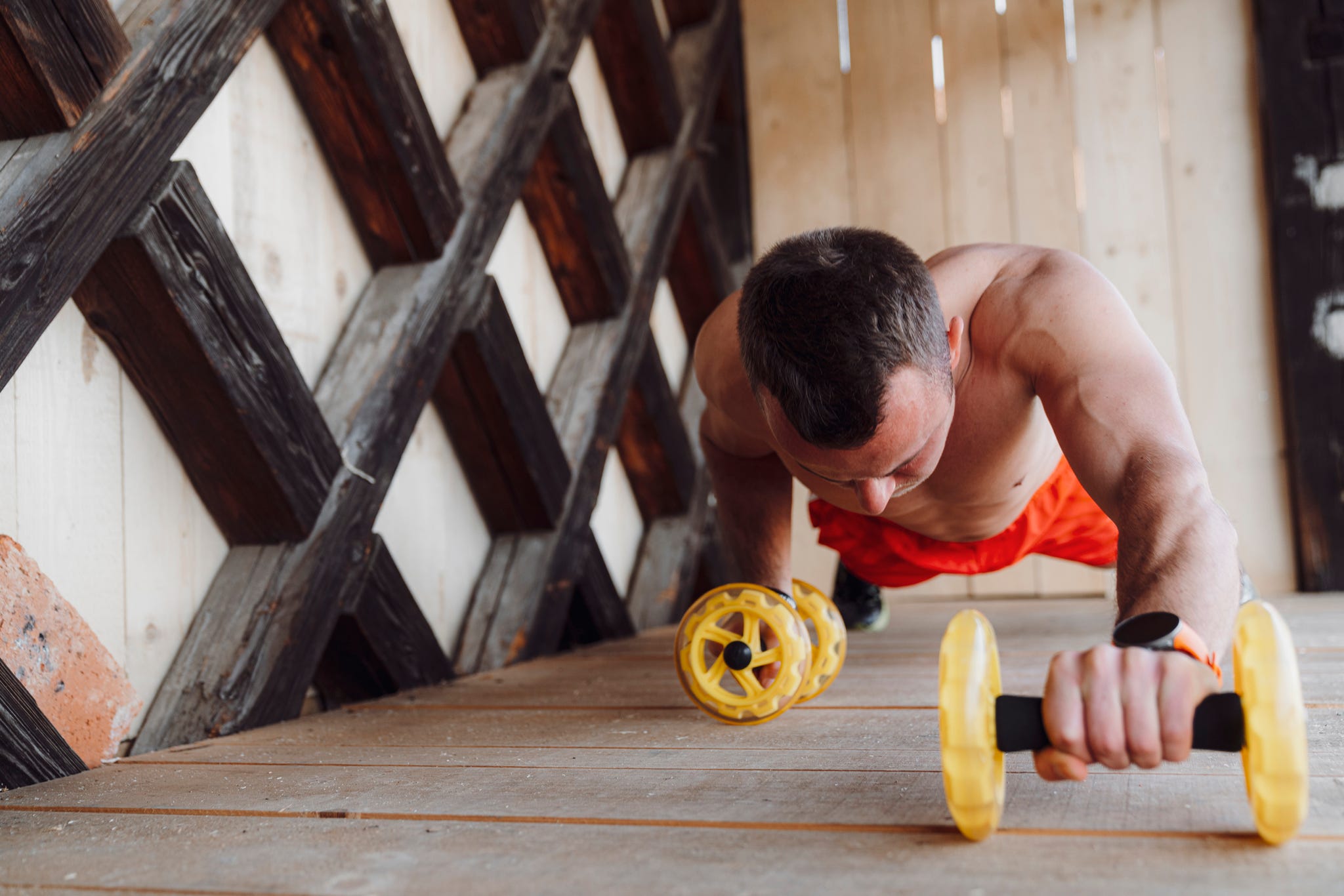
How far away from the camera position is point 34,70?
1078 millimetres

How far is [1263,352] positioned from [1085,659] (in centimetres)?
220

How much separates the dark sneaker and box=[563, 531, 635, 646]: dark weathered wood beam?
471 mm

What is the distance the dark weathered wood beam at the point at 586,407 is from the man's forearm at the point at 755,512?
1.66ft

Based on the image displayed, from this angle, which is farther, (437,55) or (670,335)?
(670,335)

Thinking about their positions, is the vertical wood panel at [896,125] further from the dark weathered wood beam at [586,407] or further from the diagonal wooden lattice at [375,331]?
the diagonal wooden lattice at [375,331]

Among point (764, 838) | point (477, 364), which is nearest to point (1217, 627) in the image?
point (764, 838)

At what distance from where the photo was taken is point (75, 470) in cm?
124

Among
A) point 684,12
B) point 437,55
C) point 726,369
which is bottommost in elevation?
point 726,369

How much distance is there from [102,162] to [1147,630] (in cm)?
108

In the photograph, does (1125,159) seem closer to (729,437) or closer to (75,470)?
(729,437)

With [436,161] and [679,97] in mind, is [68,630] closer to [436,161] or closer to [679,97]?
[436,161]

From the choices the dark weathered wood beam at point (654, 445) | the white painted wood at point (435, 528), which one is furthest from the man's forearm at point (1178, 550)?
the dark weathered wood beam at point (654, 445)

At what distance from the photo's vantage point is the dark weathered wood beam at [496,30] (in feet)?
6.50

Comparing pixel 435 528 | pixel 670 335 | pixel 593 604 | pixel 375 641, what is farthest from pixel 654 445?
pixel 375 641
